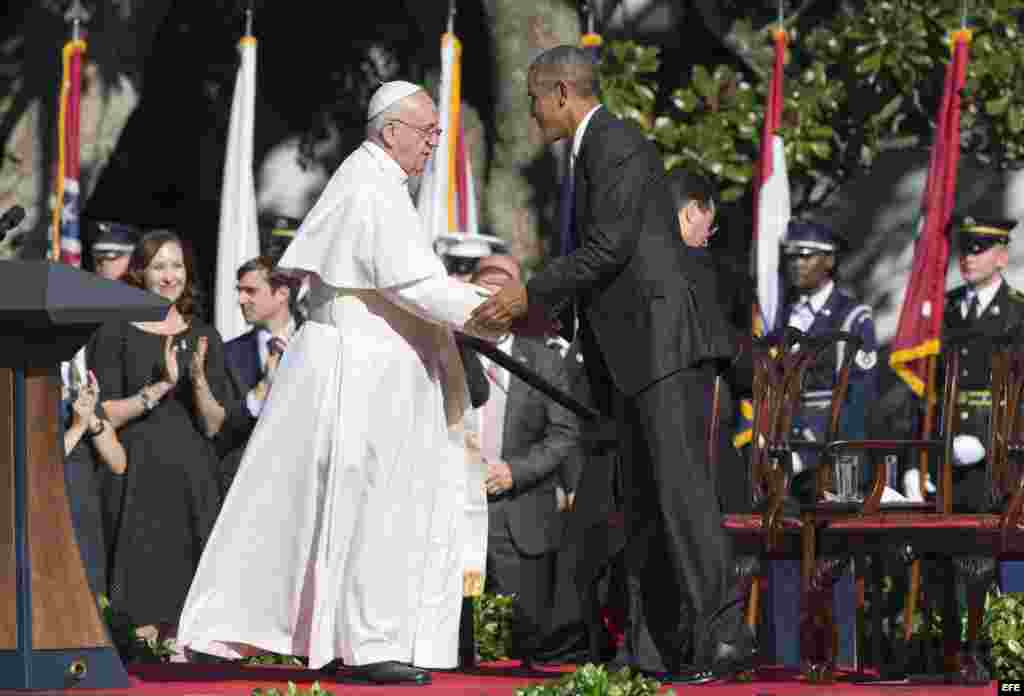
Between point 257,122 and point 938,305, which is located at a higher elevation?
point 257,122

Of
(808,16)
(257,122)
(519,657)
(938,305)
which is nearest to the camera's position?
(519,657)

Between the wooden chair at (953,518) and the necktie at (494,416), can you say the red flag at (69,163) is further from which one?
the wooden chair at (953,518)

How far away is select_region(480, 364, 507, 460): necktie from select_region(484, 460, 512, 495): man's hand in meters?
0.31

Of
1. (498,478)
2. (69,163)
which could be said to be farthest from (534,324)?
(69,163)

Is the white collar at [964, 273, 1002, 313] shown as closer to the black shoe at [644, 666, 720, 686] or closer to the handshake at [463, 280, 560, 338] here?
the handshake at [463, 280, 560, 338]

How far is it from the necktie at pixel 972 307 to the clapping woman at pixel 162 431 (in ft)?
11.5

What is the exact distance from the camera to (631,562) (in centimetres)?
795

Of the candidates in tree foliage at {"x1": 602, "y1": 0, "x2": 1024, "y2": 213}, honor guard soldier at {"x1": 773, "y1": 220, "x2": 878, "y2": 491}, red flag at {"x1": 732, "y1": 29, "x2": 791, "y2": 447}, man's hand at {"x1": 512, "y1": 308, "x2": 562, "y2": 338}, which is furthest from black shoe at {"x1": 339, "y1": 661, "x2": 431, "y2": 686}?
tree foliage at {"x1": 602, "y1": 0, "x2": 1024, "y2": 213}

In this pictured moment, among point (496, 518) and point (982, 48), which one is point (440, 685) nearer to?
point (496, 518)

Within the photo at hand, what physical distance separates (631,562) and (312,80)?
8037 millimetres

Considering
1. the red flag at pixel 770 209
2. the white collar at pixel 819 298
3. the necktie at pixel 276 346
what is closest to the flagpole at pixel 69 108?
the necktie at pixel 276 346

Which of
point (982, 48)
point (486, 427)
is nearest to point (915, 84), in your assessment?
point (982, 48)

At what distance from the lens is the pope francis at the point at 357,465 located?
7.79 metres

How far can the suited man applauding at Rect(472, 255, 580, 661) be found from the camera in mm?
9391
